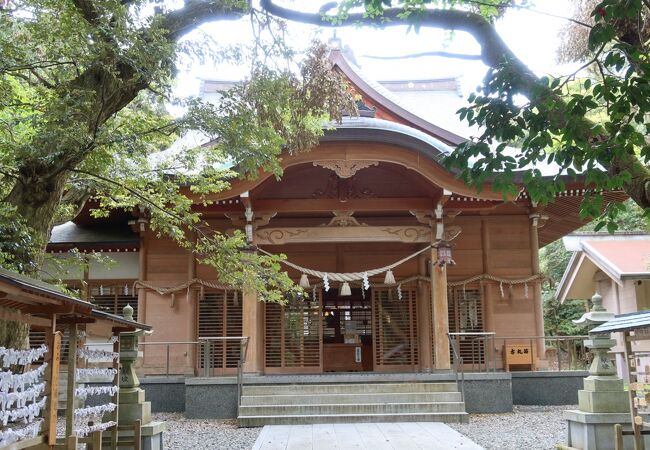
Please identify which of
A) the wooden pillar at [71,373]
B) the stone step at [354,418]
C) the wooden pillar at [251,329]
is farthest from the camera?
the wooden pillar at [251,329]

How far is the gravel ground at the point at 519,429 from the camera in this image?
874 centimetres

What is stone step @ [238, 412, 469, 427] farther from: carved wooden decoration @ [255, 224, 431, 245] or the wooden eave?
the wooden eave

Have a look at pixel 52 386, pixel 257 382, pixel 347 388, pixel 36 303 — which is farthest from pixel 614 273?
pixel 36 303

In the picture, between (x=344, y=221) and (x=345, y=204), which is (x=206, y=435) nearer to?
(x=344, y=221)

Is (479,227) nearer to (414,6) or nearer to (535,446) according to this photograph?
(535,446)

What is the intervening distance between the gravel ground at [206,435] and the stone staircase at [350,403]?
0.43 m

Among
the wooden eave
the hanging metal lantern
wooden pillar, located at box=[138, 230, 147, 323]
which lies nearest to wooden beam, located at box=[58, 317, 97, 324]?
the wooden eave

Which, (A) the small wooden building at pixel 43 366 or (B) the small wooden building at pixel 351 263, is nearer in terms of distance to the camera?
(A) the small wooden building at pixel 43 366

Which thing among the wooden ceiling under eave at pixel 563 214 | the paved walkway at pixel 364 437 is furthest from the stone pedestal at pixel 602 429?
the wooden ceiling under eave at pixel 563 214

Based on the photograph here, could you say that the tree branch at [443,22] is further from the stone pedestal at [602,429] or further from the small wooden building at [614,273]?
the small wooden building at [614,273]

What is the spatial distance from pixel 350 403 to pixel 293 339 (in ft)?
10.1

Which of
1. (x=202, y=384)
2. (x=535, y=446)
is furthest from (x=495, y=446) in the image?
(x=202, y=384)

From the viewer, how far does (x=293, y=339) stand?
45.6 ft

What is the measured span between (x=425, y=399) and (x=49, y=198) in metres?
7.22
